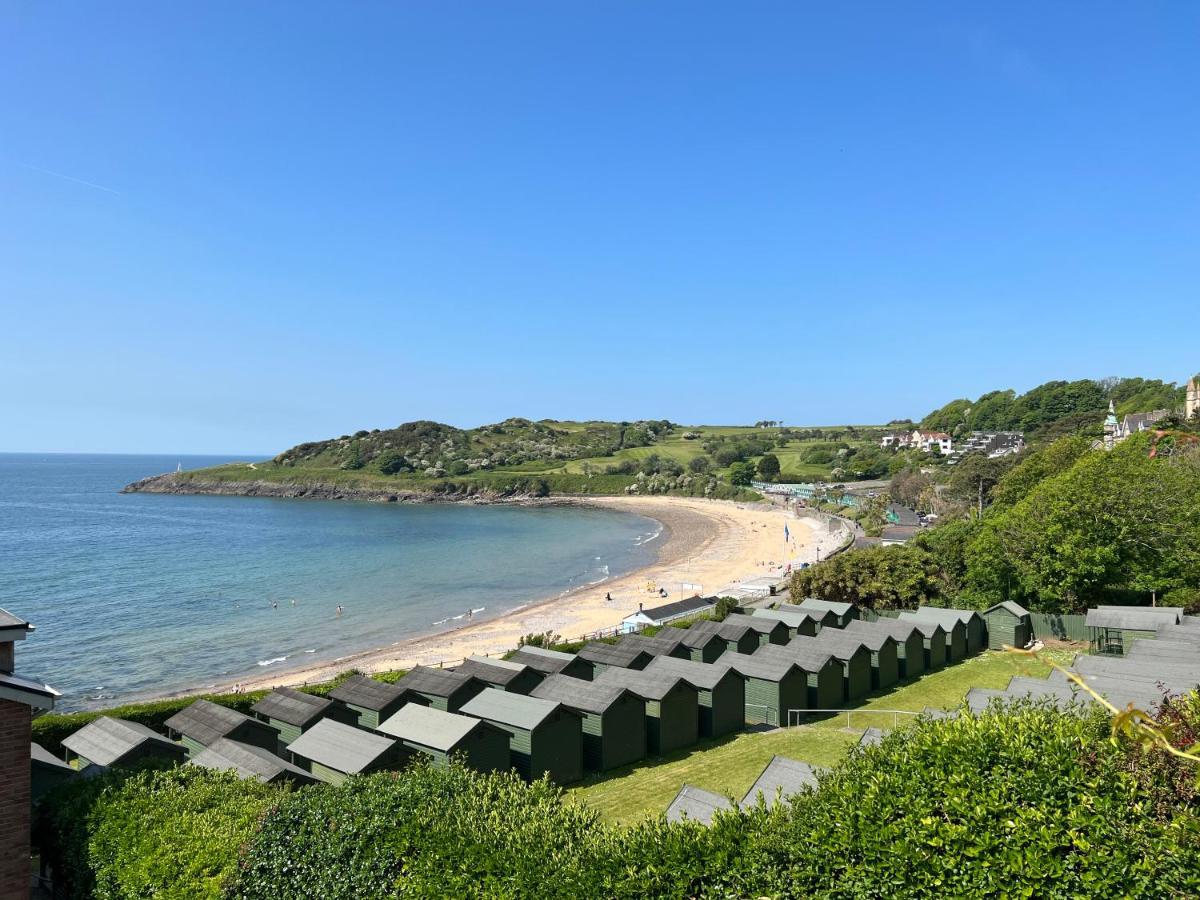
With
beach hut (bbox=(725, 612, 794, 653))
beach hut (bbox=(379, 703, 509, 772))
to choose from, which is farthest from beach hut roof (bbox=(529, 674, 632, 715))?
beach hut (bbox=(725, 612, 794, 653))

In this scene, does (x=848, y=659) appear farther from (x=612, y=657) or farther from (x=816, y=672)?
(x=612, y=657)

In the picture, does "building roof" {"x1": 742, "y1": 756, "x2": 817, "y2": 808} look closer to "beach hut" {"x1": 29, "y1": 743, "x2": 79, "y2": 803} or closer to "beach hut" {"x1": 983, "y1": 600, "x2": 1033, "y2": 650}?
"beach hut" {"x1": 29, "y1": 743, "x2": 79, "y2": 803}

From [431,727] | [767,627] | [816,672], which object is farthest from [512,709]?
[767,627]

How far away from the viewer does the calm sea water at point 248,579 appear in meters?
45.2

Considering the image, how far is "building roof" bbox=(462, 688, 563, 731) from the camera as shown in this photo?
20837mm

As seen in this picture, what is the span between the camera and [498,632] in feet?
165

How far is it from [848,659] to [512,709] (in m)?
13.9

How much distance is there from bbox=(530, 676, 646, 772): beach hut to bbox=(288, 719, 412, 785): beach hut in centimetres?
566

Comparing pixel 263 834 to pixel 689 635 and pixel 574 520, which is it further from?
pixel 574 520

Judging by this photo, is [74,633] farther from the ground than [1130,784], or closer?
closer

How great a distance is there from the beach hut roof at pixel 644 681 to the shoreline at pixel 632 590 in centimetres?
1849

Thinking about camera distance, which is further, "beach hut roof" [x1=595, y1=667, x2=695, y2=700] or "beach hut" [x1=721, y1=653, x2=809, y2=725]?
"beach hut" [x1=721, y1=653, x2=809, y2=725]

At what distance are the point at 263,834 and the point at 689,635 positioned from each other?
24051 millimetres

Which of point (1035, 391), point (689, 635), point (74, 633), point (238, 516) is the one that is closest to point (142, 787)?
point (689, 635)
